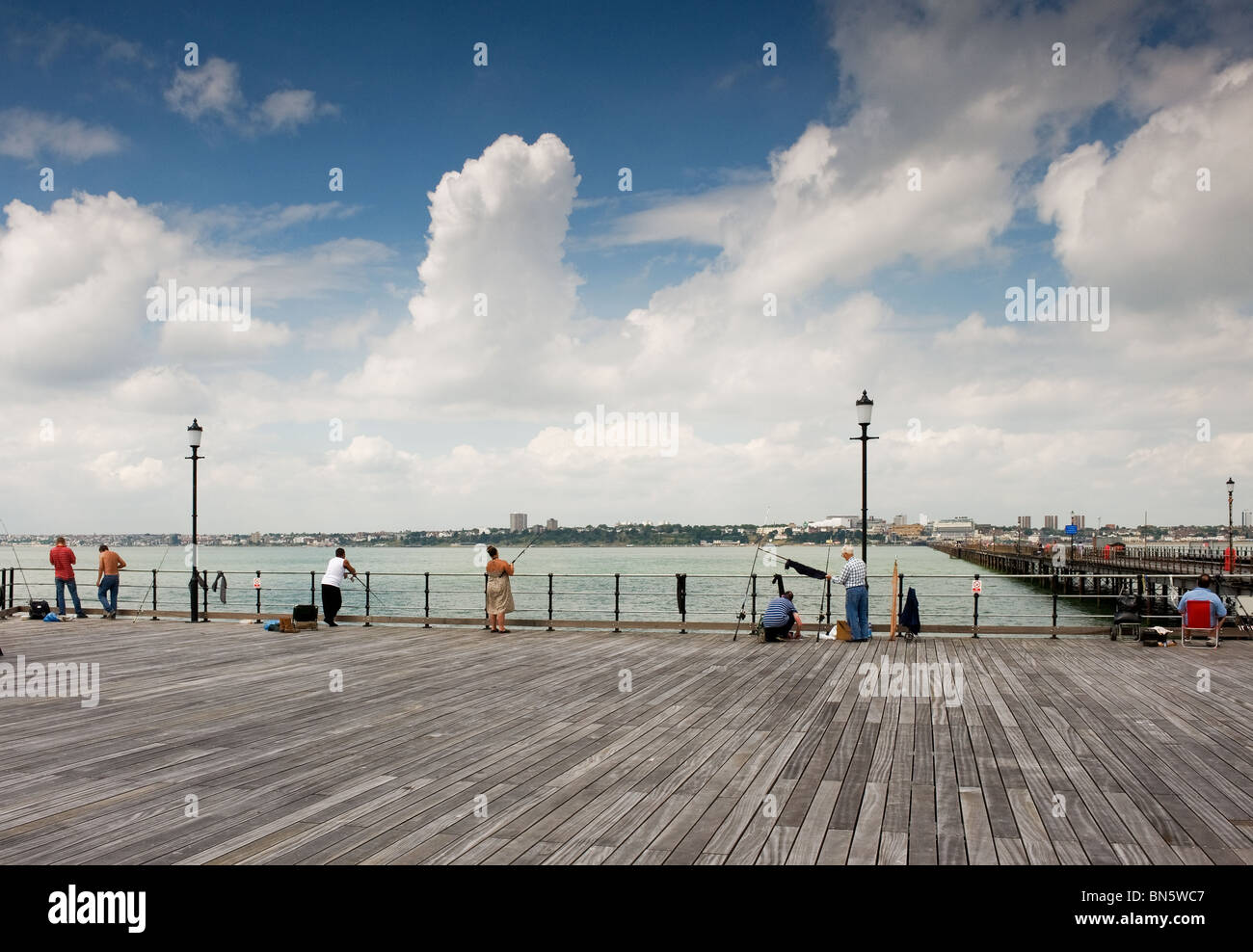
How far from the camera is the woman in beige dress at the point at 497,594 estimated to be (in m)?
14.3

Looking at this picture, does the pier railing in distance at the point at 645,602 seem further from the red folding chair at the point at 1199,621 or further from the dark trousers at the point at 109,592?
the red folding chair at the point at 1199,621

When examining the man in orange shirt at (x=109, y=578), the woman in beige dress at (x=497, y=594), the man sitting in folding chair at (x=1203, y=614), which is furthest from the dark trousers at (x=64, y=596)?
the man sitting in folding chair at (x=1203, y=614)

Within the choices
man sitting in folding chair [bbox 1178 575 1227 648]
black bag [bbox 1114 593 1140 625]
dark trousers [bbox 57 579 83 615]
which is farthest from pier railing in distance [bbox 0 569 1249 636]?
dark trousers [bbox 57 579 83 615]

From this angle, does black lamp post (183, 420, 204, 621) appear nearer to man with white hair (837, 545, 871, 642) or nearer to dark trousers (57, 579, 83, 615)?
dark trousers (57, 579, 83, 615)

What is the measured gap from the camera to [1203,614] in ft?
40.0

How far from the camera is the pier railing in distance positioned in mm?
Answer: 15641

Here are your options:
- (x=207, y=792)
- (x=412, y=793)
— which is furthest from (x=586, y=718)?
(x=207, y=792)

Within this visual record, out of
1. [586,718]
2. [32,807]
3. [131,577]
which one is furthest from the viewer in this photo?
[131,577]

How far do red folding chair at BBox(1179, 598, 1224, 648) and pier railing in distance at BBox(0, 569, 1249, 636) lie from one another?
2.24 feet

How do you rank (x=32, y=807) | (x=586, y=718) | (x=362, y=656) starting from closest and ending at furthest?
(x=32, y=807)
(x=586, y=718)
(x=362, y=656)

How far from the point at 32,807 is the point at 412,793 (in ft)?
7.38

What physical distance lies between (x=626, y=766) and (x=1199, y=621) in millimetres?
11232

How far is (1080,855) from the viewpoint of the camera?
396 centimetres
